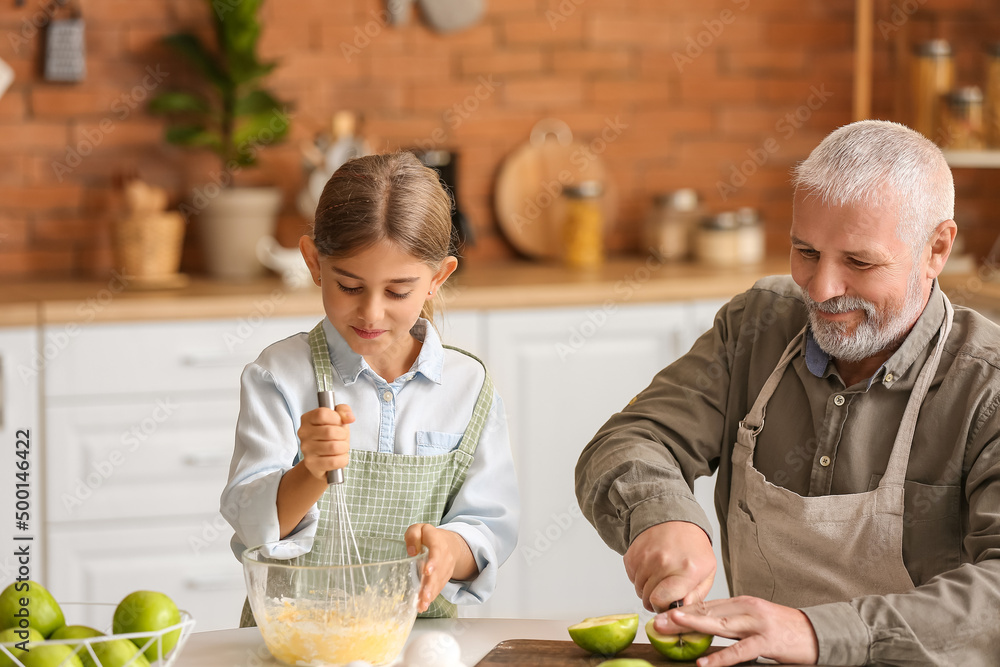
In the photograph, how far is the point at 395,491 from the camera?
135cm

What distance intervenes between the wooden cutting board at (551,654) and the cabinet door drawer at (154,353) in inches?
61.7

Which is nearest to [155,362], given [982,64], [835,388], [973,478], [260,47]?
[260,47]

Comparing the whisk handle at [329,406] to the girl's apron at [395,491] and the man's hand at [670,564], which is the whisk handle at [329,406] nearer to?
the girl's apron at [395,491]

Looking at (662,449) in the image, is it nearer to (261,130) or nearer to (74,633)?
(74,633)

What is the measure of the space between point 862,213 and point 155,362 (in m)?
1.81

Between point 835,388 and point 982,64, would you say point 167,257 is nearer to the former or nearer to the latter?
point 835,388

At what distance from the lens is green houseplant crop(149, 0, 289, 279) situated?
2883 mm

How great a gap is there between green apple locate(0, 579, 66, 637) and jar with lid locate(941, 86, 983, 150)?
2618 millimetres

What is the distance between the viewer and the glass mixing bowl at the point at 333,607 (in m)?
1.06

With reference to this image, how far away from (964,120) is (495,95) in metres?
1.33

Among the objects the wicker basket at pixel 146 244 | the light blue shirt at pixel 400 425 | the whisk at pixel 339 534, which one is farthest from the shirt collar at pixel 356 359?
the wicker basket at pixel 146 244

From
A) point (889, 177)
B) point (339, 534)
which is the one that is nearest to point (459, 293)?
point (339, 534)

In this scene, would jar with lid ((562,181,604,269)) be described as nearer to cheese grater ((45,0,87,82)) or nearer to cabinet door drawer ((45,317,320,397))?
cabinet door drawer ((45,317,320,397))

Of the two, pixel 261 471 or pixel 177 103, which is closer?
pixel 261 471
